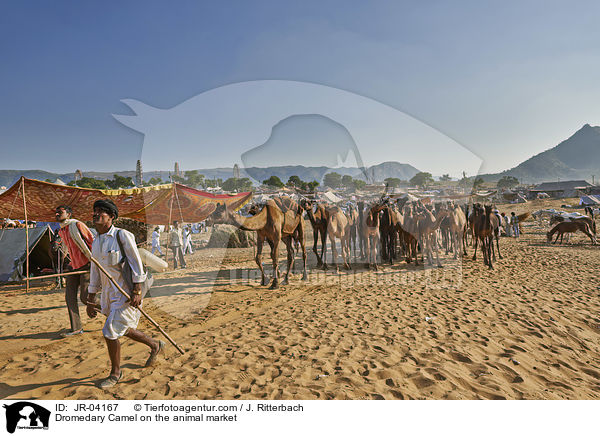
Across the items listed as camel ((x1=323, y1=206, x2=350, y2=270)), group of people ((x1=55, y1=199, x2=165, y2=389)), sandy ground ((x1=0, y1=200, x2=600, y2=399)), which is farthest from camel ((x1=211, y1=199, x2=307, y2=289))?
group of people ((x1=55, y1=199, x2=165, y2=389))

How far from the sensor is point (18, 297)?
8289 millimetres

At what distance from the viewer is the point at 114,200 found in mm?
9156

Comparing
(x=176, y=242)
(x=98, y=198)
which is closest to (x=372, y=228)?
(x=176, y=242)

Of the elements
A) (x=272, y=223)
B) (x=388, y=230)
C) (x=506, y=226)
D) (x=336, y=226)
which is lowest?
(x=506, y=226)

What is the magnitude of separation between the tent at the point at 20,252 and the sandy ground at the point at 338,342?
62 cm

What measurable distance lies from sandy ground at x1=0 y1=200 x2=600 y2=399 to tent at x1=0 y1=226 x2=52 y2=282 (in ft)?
2.03

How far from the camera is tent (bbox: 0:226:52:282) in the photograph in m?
9.27

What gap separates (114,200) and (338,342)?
26.4 feet

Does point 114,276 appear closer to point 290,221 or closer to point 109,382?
point 109,382

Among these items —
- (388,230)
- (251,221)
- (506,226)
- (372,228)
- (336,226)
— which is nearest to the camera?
(251,221)

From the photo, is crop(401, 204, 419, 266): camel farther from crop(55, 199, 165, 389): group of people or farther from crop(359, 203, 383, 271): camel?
crop(55, 199, 165, 389): group of people

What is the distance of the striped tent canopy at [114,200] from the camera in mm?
7273

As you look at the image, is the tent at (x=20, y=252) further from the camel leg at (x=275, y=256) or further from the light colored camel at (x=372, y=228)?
the light colored camel at (x=372, y=228)

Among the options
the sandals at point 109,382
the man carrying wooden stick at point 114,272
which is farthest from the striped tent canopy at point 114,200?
the sandals at point 109,382
